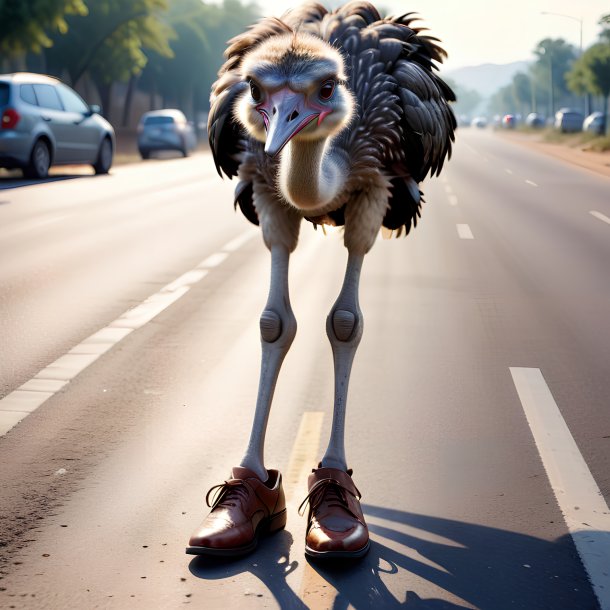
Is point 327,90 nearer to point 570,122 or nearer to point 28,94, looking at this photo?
point 28,94

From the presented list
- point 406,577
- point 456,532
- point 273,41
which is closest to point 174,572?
point 406,577

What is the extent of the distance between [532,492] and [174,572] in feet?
5.06

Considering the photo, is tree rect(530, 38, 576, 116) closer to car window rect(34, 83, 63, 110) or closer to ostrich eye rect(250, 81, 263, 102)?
car window rect(34, 83, 63, 110)

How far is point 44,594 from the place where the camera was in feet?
11.0

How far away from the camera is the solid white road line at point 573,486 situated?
363cm

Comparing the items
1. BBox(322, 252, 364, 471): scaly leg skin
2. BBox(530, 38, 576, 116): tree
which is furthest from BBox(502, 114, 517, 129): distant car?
BBox(322, 252, 364, 471): scaly leg skin

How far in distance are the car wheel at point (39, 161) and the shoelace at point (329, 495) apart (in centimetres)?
1712

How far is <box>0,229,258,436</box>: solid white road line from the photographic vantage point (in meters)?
5.42

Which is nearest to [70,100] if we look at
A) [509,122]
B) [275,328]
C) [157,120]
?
[157,120]

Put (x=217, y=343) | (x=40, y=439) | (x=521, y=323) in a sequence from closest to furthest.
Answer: (x=40, y=439) < (x=217, y=343) < (x=521, y=323)

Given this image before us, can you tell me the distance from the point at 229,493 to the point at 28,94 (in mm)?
17225

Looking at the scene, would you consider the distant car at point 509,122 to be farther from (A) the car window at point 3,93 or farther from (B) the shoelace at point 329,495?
(B) the shoelace at point 329,495

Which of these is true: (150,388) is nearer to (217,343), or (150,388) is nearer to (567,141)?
(217,343)

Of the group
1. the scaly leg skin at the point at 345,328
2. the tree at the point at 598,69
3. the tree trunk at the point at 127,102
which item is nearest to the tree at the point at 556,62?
the tree at the point at 598,69
